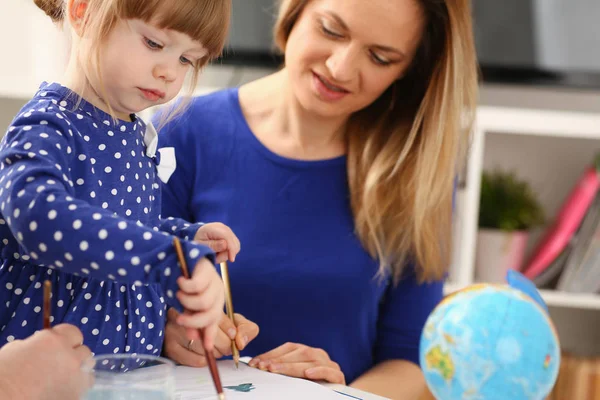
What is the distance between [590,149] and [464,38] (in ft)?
4.71

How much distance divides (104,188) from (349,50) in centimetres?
63

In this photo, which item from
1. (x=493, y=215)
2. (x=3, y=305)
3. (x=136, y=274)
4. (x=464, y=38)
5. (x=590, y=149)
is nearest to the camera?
(x=136, y=274)

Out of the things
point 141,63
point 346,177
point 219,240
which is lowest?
point 346,177

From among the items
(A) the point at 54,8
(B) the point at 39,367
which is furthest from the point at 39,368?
(A) the point at 54,8

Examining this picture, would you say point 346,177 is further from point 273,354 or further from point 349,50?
point 273,354

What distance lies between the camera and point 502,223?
2.43 meters

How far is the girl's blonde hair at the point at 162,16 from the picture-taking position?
738 mm

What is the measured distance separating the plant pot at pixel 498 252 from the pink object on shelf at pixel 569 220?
60mm

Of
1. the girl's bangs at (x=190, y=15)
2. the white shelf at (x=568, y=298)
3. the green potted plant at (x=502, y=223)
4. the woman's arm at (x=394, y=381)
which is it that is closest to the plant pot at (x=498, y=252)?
the green potted plant at (x=502, y=223)

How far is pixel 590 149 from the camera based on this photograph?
8.65 ft

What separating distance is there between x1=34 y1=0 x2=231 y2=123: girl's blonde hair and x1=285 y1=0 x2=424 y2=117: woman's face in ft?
1.72

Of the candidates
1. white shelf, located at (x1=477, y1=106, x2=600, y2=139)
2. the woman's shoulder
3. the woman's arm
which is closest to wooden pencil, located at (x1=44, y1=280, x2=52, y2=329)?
the woman's arm

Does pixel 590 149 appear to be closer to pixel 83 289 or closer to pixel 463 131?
pixel 463 131

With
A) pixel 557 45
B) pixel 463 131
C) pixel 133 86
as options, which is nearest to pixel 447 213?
pixel 463 131
